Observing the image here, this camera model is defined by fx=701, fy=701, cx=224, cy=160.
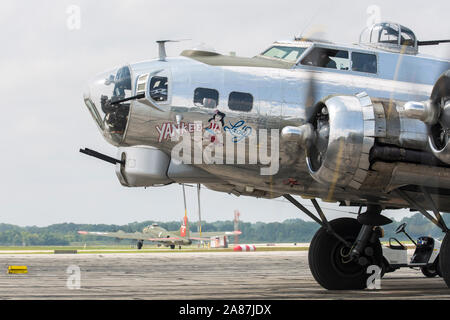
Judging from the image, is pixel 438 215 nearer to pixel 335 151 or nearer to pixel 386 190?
pixel 386 190

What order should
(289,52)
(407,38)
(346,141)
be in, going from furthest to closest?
(407,38), (289,52), (346,141)

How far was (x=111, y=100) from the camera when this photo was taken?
13867 mm

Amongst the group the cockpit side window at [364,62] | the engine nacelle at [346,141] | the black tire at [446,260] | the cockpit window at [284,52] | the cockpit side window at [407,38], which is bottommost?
the black tire at [446,260]

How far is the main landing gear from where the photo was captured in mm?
16281

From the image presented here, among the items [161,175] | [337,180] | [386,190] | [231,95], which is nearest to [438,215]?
[386,190]

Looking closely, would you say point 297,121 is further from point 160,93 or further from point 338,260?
point 338,260

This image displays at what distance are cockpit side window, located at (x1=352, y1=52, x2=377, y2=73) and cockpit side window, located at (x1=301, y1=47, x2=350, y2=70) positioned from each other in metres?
0.16

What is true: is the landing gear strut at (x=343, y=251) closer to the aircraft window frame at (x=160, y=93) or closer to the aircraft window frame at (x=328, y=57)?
the aircraft window frame at (x=328, y=57)

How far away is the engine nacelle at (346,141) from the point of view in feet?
41.0

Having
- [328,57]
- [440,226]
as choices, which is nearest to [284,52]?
[328,57]

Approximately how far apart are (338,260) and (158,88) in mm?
6349

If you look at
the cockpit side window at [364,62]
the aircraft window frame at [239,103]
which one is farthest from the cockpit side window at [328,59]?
the aircraft window frame at [239,103]

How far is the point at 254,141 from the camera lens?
13789 millimetres

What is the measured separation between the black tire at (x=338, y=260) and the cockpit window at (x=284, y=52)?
4.42m
